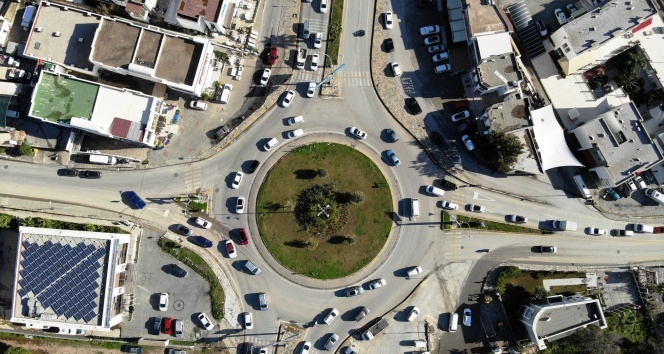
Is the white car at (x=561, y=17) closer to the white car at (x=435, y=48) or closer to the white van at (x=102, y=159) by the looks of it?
the white car at (x=435, y=48)

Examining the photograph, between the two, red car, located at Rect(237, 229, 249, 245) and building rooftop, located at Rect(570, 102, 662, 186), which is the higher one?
building rooftop, located at Rect(570, 102, 662, 186)

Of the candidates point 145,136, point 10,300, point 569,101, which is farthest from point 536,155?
point 10,300

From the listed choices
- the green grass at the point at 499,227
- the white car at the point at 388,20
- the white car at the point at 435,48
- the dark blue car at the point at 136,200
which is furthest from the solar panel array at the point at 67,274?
the white car at the point at 435,48

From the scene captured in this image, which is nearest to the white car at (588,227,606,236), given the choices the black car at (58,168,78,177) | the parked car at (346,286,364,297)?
the parked car at (346,286,364,297)

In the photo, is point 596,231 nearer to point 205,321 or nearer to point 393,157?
point 393,157

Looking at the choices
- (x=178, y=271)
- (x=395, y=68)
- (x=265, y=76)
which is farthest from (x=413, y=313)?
(x=265, y=76)

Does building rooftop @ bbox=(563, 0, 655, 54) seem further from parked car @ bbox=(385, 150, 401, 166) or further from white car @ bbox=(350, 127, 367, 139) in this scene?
white car @ bbox=(350, 127, 367, 139)

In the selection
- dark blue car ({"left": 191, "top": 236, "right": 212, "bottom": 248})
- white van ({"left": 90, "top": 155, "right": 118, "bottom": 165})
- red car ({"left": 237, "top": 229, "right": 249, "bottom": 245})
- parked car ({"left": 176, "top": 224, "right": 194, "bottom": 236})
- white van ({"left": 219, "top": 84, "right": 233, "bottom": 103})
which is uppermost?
white van ({"left": 219, "top": 84, "right": 233, "bottom": 103})
